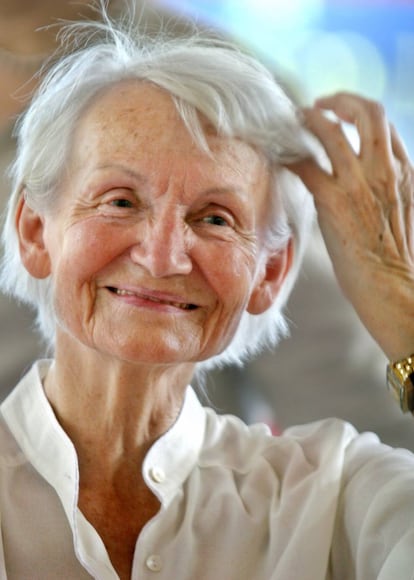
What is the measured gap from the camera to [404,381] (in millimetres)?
1350

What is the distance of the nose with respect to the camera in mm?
1311

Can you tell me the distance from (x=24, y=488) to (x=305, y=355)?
0.84 m

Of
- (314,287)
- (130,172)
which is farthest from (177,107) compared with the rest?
(314,287)

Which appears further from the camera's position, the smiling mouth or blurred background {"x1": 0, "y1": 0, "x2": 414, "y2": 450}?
blurred background {"x1": 0, "y1": 0, "x2": 414, "y2": 450}

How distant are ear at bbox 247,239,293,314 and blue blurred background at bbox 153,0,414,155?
532 mm

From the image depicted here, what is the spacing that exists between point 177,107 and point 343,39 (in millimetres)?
898

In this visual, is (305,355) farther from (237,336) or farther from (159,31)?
(159,31)

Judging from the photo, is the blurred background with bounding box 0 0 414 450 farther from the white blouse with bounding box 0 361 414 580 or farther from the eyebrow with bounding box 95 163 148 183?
the eyebrow with bounding box 95 163 148 183

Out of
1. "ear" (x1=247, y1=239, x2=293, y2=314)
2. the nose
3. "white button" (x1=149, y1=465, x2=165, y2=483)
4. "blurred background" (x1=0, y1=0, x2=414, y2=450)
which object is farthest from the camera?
"blurred background" (x1=0, y1=0, x2=414, y2=450)

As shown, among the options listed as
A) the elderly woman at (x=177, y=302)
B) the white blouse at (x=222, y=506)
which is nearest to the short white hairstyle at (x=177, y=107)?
the elderly woman at (x=177, y=302)

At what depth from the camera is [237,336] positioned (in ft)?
5.29

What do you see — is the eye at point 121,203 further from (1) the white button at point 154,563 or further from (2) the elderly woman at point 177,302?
(1) the white button at point 154,563

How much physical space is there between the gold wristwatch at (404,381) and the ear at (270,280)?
26cm

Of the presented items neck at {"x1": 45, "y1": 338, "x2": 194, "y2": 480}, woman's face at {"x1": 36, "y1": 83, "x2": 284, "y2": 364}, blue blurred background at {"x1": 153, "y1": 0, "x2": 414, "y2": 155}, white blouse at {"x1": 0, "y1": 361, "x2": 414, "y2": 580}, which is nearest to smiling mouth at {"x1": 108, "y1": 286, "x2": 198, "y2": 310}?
woman's face at {"x1": 36, "y1": 83, "x2": 284, "y2": 364}
